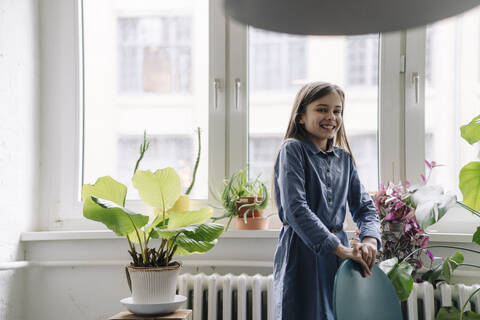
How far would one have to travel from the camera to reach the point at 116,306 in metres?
2.20

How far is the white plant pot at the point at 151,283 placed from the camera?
5.58 ft

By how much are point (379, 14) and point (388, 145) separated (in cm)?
168

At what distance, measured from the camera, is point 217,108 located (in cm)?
236

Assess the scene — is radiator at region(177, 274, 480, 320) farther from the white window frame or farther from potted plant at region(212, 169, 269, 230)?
the white window frame

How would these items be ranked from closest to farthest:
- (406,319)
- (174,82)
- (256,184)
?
(406,319) → (256,184) → (174,82)

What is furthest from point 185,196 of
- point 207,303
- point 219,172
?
point 207,303

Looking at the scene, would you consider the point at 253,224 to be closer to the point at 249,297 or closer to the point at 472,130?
the point at 249,297

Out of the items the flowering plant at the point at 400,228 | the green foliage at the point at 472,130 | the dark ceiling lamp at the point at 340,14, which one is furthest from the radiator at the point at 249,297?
the dark ceiling lamp at the point at 340,14

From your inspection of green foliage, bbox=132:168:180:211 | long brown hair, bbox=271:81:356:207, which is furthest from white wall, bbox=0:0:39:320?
long brown hair, bbox=271:81:356:207

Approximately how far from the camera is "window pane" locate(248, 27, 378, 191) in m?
2.35

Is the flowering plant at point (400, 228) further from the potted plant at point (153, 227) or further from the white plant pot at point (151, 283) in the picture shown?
the white plant pot at point (151, 283)

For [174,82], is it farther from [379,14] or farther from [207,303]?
[379,14]

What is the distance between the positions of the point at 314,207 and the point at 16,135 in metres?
1.35

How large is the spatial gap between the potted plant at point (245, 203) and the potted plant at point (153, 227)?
1.25ft
